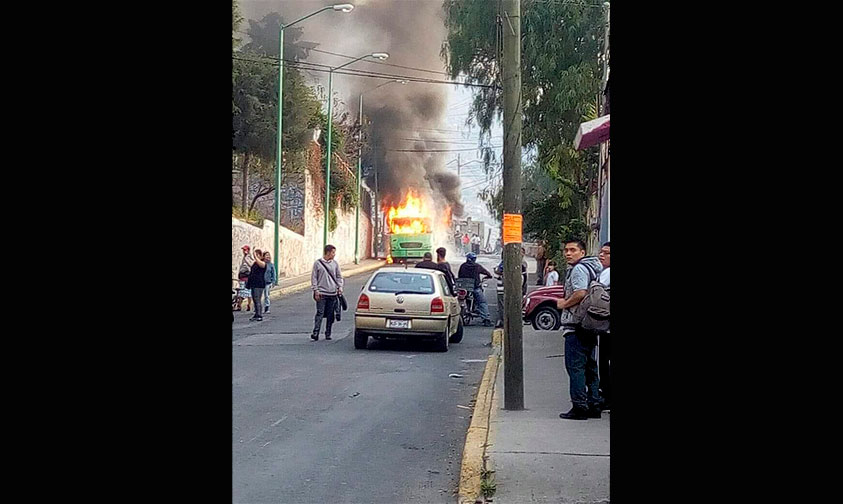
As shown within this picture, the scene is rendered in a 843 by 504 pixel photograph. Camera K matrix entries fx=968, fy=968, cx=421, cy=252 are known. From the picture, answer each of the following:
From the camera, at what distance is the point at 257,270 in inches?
726

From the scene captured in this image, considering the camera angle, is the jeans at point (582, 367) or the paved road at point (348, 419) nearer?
the paved road at point (348, 419)

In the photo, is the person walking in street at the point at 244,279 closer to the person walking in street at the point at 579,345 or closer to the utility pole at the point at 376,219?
the person walking in street at the point at 579,345

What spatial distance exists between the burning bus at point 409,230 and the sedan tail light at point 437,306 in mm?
31242

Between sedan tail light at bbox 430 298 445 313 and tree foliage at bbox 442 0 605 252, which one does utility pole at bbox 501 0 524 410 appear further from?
tree foliage at bbox 442 0 605 252

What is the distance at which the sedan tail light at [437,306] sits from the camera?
46.3 feet

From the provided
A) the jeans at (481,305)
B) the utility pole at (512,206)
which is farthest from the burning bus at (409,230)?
the utility pole at (512,206)

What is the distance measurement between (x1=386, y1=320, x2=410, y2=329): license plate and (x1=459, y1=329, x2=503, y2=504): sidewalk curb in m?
2.38

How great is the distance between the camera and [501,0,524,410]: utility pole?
887cm

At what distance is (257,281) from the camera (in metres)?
18.4

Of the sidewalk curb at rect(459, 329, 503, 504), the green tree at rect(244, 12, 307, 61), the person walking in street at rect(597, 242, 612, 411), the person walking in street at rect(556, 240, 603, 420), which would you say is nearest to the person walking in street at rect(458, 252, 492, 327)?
the sidewalk curb at rect(459, 329, 503, 504)
